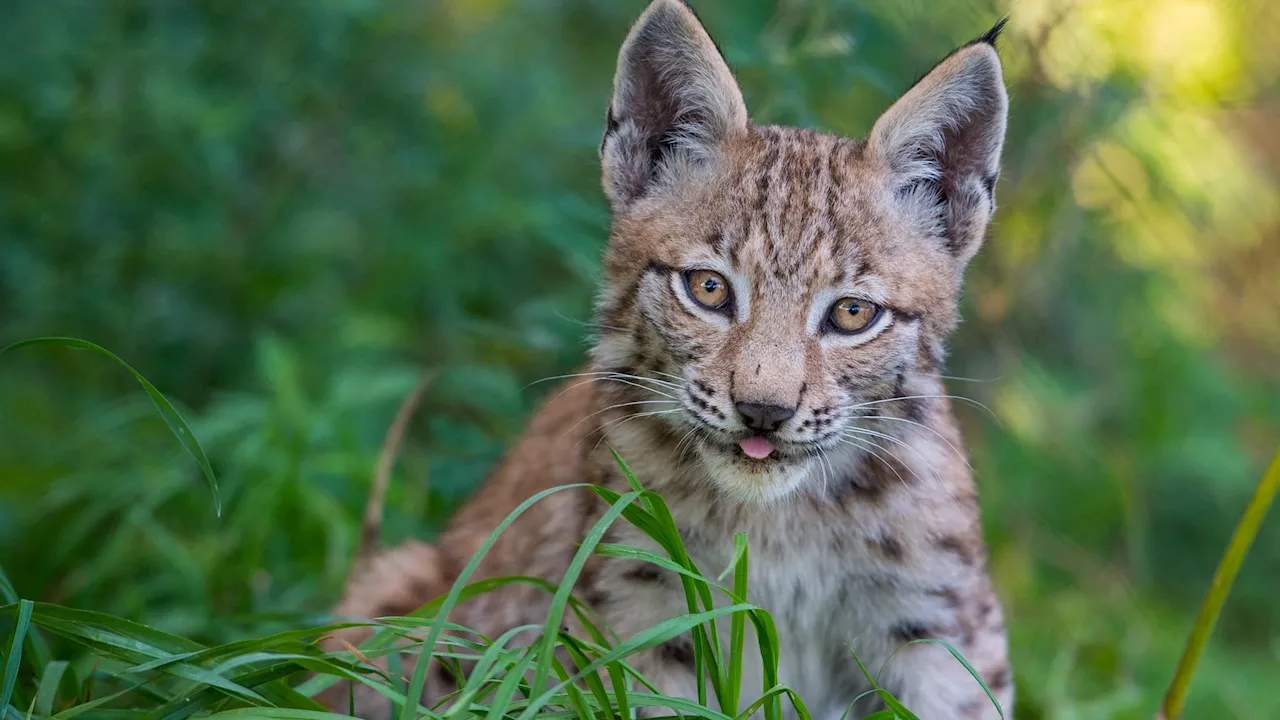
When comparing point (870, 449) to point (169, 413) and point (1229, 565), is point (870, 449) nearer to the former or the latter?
point (1229, 565)

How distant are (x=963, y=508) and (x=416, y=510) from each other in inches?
114

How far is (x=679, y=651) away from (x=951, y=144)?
1.70 metres

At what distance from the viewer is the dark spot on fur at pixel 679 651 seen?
3607mm

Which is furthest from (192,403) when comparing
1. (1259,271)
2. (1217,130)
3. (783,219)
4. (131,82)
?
(1259,271)

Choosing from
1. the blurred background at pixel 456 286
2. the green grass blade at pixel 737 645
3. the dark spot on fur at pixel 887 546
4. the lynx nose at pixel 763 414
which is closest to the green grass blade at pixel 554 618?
the green grass blade at pixel 737 645

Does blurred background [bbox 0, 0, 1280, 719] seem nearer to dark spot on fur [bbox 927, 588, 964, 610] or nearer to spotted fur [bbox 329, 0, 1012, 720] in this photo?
spotted fur [bbox 329, 0, 1012, 720]

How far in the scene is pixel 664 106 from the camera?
388cm

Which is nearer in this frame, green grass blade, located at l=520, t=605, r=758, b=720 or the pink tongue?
green grass blade, located at l=520, t=605, r=758, b=720

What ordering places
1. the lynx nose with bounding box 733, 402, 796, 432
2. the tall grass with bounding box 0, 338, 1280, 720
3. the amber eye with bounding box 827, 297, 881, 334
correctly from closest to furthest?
the tall grass with bounding box 0, 338, 1280, 720, the lynx nose with bounding box 733, 402, 796, 432, the amber eye with bounding box 827, 297, 881, 334

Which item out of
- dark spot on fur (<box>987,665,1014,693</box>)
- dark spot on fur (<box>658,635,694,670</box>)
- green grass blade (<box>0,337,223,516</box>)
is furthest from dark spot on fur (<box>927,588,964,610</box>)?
green grass blade (<box>0,337,223,516</box>)

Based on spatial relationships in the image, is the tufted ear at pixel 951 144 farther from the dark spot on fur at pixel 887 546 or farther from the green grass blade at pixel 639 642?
the green grass blade at pixel 639 642

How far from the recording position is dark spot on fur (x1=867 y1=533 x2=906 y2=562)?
3.67 metres

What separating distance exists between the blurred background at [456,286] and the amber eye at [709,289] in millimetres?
1201

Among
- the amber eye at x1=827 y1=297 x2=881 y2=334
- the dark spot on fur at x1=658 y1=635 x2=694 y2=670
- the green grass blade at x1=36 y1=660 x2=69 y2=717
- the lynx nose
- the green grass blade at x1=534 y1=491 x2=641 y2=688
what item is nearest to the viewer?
the green grass blade at x1=534 y1=491 x2=641 y2=688
